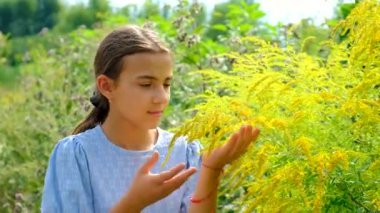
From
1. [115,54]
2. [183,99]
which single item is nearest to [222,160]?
[115,54]

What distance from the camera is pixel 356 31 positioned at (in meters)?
2.96

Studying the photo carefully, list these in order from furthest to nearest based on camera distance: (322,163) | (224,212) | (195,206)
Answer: (224,212) < (195,206) < (322,163)

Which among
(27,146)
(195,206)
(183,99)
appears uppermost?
(195,206)

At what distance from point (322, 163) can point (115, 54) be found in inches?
41.5

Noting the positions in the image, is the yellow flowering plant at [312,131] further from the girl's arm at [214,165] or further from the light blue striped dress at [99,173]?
the light blue striped dress at [99,173]

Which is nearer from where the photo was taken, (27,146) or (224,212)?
(224,212)

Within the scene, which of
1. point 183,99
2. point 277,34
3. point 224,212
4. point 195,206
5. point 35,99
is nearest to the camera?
point 195,206

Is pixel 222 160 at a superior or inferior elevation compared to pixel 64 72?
superior

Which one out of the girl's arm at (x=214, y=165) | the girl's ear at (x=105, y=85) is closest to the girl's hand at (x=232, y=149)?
the girl's arm at (x=214, y=165)

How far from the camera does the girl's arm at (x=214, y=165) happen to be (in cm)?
273

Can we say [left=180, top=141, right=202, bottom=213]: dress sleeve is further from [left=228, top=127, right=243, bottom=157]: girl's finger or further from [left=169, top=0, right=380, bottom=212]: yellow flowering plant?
[left=228, top=127, right=243, bottom=157]: girl's finger

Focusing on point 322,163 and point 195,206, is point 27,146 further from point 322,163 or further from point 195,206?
point 322,163

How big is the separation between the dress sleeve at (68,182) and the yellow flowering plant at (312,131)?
676 millimetres

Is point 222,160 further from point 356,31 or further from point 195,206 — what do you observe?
point 356,31
